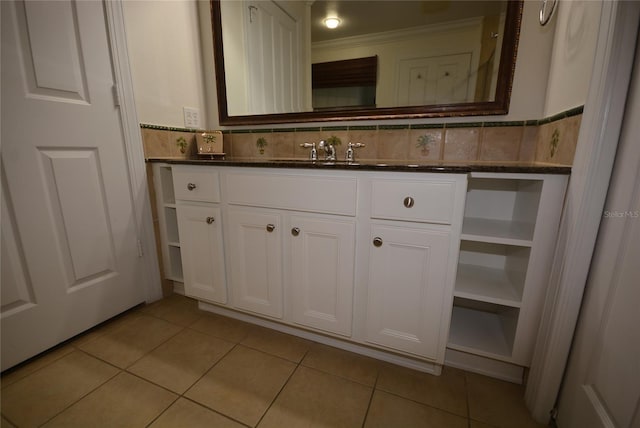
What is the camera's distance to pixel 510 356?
983 mm

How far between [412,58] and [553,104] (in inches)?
24.9

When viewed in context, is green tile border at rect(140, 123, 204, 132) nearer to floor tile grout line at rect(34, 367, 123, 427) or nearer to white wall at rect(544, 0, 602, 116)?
floor tile grout line at rect(34, 367, 123, 427)

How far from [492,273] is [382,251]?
23.4 inches

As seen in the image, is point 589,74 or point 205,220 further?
point 205,220

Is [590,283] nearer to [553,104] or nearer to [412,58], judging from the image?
[553,104]

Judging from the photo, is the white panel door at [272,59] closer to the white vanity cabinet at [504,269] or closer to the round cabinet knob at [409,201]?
the round cabinet knob at [409,201]

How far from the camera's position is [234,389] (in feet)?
3.28

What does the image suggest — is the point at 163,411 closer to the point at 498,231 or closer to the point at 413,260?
the point at 413,260

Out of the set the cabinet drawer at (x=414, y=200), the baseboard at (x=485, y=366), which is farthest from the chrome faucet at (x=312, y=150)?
the baseboard at (x=485, y=366)

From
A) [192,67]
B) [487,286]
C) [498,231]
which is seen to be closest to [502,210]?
[498,231]

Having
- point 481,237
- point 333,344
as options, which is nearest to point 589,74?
point 481,237

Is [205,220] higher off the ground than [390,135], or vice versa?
[390,135]

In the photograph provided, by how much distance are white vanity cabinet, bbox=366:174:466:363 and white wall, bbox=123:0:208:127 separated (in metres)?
1.33

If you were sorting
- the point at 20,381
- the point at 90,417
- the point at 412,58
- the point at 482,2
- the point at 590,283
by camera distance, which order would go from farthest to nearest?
the point at 412,58 < the point at 482,2 < the point at 20,381 < the point at 90,417 < the point at 590,283
